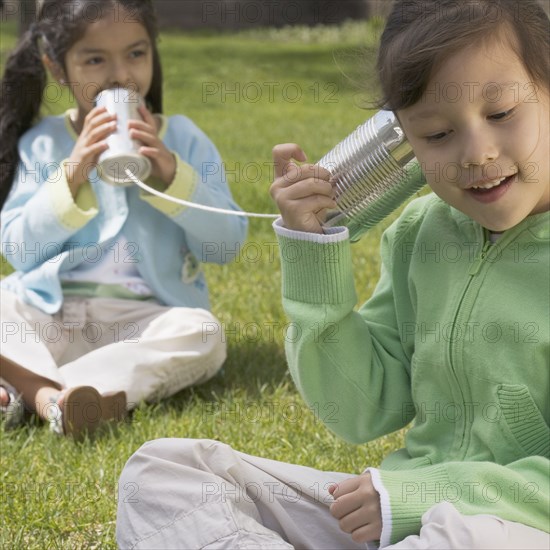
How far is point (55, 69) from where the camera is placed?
12.5 feet

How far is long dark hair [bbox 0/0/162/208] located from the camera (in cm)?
360

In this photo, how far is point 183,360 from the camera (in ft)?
11.2

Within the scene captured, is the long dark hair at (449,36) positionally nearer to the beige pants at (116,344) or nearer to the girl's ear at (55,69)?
the beige pants at (116,344)

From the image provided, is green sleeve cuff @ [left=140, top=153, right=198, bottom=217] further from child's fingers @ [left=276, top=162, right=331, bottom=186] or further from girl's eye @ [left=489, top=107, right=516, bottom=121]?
girl's eye @ [left=489, top=107, right=516, bottom=121]

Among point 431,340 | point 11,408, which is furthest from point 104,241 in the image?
point 431,340

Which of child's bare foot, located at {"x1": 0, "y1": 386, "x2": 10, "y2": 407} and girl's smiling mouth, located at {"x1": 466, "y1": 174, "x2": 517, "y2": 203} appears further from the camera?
child's bare foot, located at {"x1": 0, "y1": 386, "x2": 10, "y2": 407}

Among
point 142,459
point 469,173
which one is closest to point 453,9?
point 469,173

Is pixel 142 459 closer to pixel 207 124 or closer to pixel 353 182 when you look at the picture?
pixel 353 182

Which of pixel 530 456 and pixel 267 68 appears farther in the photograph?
pixel 267 68

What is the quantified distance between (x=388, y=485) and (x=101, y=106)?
73.9 inches

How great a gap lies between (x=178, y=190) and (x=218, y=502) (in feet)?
5.25

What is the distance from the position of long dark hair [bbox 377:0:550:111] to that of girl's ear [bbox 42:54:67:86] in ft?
6.57

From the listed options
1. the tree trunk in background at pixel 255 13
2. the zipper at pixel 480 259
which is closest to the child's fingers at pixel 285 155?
→ the zipper at pixel 480 259

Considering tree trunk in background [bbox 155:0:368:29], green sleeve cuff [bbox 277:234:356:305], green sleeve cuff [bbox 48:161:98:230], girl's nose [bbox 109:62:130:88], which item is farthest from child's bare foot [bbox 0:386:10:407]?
tree trunk in background [bbox 155:0:368:29]
